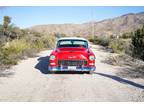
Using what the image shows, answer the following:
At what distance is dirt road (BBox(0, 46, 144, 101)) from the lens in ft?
24.1

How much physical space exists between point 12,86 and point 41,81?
4.01 ft

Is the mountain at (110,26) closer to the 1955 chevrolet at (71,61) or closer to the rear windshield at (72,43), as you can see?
the rear windshield at (72,43)

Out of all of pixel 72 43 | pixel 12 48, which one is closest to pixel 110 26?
pixel 12 48

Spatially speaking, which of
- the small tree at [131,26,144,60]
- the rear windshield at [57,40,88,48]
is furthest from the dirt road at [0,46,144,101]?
the small tree at [131,26,144,60]

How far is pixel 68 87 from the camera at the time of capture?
28.3ft

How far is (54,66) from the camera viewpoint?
1088cm

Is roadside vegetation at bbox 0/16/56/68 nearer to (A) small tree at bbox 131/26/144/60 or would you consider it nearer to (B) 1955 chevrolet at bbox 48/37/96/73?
(B) 1955 chevrolet at bbox 48/37/96/73

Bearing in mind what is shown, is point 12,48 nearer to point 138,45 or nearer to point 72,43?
point 72,43

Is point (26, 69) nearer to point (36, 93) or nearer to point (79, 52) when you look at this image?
point (79, 52)

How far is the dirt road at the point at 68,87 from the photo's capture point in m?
7.34

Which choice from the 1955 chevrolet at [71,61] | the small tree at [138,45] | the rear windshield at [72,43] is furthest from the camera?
the small tree at [138,45]

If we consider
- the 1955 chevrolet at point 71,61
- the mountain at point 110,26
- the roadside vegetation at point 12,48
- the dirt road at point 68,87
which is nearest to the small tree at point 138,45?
the roadside vegetation at point 12,48

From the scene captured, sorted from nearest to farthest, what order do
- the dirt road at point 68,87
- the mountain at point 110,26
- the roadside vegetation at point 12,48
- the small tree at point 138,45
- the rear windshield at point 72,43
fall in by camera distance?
the dirt road at point 68,87 < the rear windshield at point 72,43 < the roadside vegetation at point 12,48 < the small tree at point 138,45 < the mountain at point 110,26

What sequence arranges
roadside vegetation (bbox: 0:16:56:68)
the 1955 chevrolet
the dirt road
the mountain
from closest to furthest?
the dirt road → the 1955 chevrolet → roadside vegetation (bbox: 0:16:56:68) → the mountain
